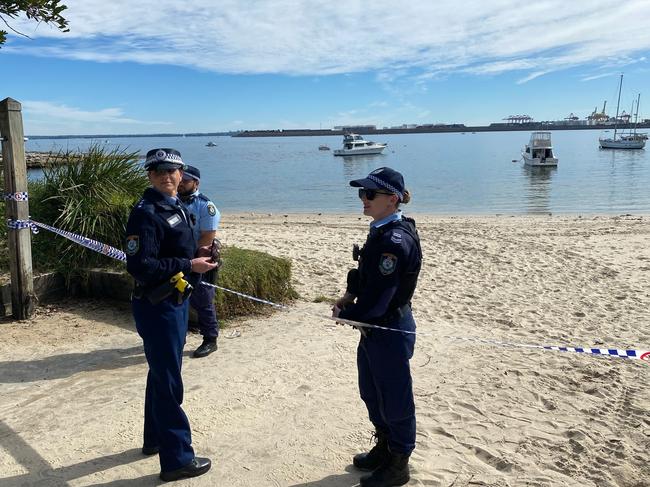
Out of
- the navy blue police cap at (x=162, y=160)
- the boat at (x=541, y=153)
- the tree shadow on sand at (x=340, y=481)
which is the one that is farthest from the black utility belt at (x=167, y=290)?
the boat at (x=541, y=153)

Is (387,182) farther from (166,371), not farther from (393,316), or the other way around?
(166,371)

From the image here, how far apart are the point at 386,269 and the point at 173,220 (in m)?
1.24

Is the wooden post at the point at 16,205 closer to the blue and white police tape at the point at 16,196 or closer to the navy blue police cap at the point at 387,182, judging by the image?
the blue and white police tape at the point at 16,196

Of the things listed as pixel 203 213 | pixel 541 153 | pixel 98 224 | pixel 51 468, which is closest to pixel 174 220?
pixel 51 468

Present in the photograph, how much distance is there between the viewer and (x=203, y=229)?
5.18m

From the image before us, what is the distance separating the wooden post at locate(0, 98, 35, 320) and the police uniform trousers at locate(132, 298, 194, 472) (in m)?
3.48

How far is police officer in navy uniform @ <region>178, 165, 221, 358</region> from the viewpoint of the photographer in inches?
203

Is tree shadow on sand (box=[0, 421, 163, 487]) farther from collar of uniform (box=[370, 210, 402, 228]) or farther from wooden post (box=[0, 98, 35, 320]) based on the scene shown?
wooden post (box=[0, 98, 35, 320])

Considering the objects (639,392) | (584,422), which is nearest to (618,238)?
(639,392)

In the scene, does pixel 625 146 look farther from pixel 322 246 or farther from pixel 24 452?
pixel 24 452

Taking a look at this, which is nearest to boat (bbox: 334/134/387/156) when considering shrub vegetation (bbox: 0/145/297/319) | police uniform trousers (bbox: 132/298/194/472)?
shrub vegetation (bbox: 0/145/297/319)

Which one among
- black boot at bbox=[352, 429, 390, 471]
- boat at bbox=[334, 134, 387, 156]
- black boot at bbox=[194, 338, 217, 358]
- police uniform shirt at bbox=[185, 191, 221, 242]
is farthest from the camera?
boat at bbox=[334, 134, 387, 156]

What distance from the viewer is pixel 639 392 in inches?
191

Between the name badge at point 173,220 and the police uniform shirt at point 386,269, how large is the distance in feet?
3.56
